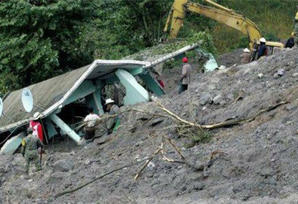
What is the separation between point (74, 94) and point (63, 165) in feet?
18.8

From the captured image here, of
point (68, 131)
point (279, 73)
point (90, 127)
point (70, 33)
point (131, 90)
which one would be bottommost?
point (68, 131)

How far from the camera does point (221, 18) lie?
75.4 ft

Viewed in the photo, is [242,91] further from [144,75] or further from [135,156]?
[144,75]

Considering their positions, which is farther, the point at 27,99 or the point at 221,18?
the point at 221,18

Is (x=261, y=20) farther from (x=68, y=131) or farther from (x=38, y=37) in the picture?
(x=68, y=131)

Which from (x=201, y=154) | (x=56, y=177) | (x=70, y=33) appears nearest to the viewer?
(x=201, y=154)

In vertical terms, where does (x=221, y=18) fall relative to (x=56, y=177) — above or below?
above

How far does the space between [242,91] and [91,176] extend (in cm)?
454

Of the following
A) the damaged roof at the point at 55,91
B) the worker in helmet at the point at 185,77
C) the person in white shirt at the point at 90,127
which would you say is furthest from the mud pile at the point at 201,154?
the damaged roof at the point at 55,91

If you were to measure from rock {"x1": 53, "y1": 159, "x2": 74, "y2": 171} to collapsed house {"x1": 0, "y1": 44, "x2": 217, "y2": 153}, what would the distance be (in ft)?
11.4

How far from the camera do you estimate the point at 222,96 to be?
15539 mm

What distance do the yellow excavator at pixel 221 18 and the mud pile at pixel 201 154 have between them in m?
5.01

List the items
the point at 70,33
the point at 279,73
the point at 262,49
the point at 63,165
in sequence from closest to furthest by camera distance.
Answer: the point at 63,165
the point at 279,73
the point at 262,49
the point at 70,33

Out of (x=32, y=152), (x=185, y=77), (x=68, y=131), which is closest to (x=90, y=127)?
(x=68, y=131)
